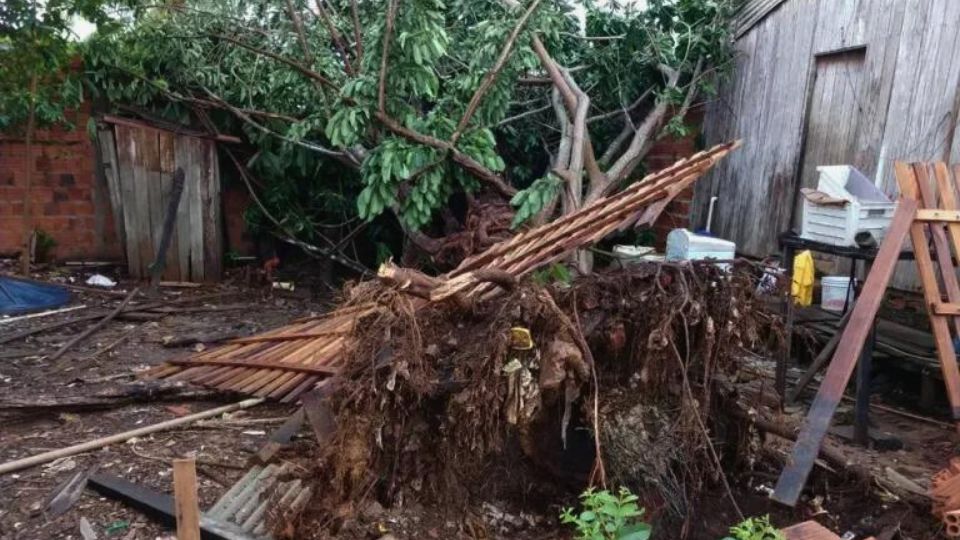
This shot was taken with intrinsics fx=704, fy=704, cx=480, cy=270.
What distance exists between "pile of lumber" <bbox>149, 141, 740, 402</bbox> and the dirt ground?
0.98ft

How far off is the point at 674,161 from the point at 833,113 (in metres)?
1.97

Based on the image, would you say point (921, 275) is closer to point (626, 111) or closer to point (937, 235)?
point (937, 235)

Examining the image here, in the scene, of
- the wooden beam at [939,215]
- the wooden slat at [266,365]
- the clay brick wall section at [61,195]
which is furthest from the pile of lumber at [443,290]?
the clay brick wall section at [61,195]

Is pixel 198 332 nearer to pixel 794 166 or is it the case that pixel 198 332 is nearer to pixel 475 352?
pixel 475 352

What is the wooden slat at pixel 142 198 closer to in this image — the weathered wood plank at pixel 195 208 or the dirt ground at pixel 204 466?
the weathered wood plank at pixel 195 208

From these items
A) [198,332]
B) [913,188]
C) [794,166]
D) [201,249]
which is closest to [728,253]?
[794,166]

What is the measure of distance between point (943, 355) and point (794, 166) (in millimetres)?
2986

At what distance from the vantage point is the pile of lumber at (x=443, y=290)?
287 centimetres

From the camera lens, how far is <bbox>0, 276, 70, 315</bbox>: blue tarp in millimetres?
6238

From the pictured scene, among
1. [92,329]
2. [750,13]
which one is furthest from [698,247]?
[92,329]

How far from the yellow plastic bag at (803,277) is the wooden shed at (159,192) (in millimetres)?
5928

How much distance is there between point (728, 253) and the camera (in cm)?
611

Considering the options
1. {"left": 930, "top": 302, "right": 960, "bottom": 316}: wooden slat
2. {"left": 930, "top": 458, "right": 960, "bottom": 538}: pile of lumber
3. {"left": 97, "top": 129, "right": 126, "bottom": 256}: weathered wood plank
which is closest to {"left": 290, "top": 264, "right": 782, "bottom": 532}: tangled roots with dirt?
{"left": 930, "top": 458, "right": 960, "bottom": 538}: pile of lumber

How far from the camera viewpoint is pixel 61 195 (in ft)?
25.2
